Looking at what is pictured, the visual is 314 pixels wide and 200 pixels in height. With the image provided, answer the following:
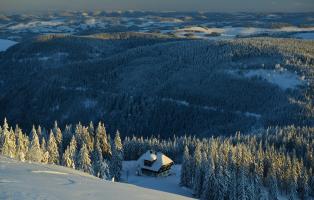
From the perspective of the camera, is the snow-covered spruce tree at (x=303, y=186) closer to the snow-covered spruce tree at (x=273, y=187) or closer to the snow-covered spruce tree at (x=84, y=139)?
the snow-covered spruce tree at (x=273, y=187)

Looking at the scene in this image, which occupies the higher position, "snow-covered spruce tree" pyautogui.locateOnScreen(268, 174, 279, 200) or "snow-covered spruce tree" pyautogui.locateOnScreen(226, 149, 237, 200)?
"snow-covered spruce tree" pyautogui.locateOnScreen(226, 149, 237, 200)

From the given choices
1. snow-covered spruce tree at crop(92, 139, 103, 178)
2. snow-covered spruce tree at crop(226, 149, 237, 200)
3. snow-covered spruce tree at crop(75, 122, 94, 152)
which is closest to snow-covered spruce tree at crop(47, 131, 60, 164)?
snow-covered spruce tree at crop(92, 139, 103, 178)

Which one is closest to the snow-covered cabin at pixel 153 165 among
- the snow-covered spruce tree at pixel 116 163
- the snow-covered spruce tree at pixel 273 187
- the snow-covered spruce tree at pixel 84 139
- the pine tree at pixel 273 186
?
the snow-covered spruce tree at pixel 116 163

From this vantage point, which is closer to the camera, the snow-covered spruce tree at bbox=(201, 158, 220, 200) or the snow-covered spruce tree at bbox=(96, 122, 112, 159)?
the snow-covered spruce tree at bbox=(201, 158, 220, 200)

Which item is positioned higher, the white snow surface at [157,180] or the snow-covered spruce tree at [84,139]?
the snow-covered spruce tree at [84,139]

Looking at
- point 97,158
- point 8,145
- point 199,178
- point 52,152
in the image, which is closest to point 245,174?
point 199,178

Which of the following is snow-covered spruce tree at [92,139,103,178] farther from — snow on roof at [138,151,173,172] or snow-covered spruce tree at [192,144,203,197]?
snow-covered spruce tree at [192,144,203,197]
